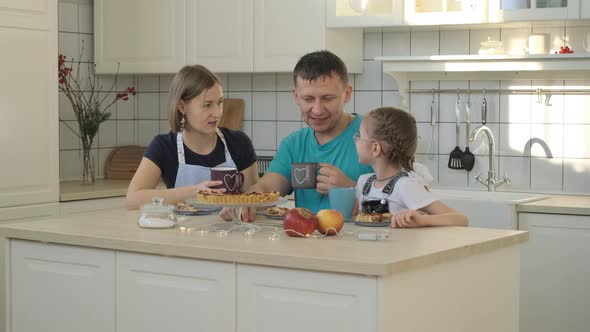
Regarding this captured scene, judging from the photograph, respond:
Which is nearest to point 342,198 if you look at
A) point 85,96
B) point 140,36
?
point 140,36

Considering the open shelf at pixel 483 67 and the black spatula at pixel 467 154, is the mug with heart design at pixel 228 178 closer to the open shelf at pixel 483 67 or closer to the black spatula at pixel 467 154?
the open shelf at pixel 483 67

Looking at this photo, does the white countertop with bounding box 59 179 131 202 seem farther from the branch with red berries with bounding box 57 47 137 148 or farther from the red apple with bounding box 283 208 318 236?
the red apple with bounding box 283 208 318 236

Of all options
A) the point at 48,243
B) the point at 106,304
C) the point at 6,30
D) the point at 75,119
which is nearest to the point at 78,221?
the point at 48,243

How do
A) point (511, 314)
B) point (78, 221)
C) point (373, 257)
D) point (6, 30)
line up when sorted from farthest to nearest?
point (6, 30) < point (78, 221) < point (511, 314) < point (373, 257)

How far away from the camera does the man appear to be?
2.77 meters

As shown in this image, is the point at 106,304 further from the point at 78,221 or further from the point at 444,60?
the point at 444,60

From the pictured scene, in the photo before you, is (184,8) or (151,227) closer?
(151,227)

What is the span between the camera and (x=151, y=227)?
261 centimetres

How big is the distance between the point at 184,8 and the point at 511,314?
2831 mm

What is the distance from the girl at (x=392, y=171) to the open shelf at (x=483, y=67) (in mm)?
1575

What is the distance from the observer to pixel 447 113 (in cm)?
456

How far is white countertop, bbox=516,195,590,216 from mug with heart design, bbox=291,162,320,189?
4.85 feet

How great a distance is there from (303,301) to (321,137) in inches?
36.8

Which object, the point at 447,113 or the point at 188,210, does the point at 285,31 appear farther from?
the point at 188,210
